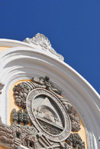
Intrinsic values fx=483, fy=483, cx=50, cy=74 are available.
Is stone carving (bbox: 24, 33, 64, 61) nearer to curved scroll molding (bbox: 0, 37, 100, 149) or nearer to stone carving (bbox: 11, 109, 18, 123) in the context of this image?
curved scroll molding (bbox: 0, 37, 100, 149)

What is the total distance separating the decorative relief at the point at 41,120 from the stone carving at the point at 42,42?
1.19 meters

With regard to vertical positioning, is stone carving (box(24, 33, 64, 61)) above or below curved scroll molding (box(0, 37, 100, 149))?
above

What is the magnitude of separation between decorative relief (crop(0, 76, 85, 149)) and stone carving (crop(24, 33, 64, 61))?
1188 millimetres

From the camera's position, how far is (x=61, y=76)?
12.8m

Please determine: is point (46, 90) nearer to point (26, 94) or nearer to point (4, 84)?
point (26, 94)

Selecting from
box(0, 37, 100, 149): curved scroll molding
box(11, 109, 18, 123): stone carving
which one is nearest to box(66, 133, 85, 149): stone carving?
box(0, 37, 100, 149): curved scroll molding

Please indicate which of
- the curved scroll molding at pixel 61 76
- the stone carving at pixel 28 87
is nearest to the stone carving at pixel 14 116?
the stone carving at pixel 28 87

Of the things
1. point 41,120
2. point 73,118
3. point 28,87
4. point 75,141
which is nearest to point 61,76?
point 73,118

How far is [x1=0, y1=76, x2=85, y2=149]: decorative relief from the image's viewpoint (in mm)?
10242

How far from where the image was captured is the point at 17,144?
987 cm

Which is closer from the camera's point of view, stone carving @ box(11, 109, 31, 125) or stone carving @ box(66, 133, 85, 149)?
stone carving @ box(11, 109, 31, 125)

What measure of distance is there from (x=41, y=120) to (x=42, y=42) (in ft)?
8.99

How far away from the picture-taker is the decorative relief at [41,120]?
10242 millimetres

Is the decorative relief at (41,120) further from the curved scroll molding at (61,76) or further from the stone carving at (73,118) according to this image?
the curved scroll molding at (61,76)
